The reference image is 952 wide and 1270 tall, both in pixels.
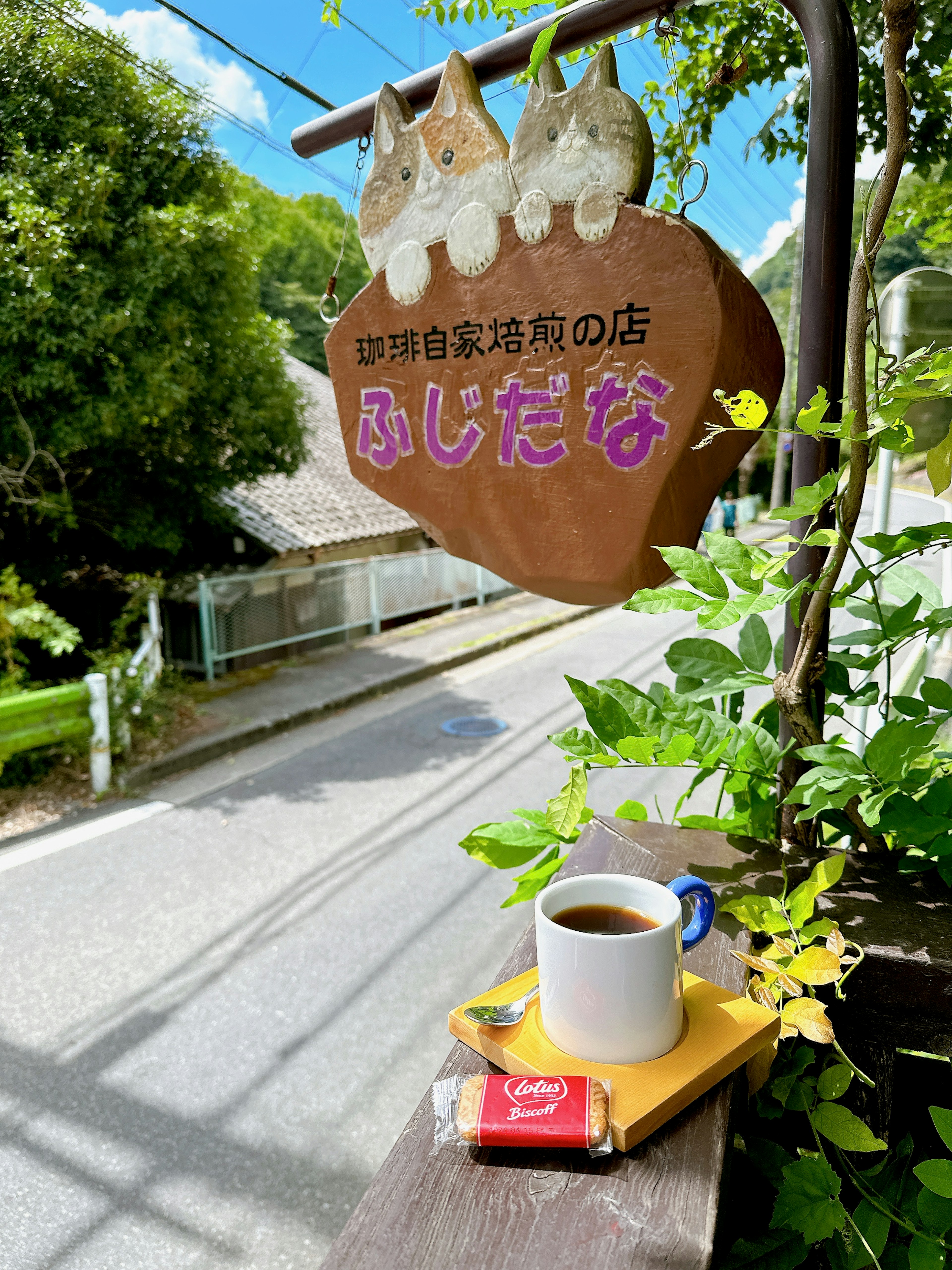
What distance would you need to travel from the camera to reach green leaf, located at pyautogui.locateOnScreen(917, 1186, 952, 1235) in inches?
40.4

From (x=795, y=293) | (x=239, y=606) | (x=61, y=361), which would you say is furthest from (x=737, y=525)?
(x=61, y=361)

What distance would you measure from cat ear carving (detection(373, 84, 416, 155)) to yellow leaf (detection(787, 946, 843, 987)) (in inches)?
61.6

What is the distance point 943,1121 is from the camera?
3.20 feet

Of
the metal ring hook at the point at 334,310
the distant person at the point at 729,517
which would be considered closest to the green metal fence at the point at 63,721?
the metal ring hook at the point at 334,310

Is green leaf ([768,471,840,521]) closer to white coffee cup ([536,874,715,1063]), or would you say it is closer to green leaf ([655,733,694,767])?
green leaf ([655,733,694,767])

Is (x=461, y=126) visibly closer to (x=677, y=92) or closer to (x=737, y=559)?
(x=677, y=92)

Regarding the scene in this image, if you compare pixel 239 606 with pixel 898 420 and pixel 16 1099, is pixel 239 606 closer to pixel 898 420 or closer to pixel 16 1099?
pixel 16 1099

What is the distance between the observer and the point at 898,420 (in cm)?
110

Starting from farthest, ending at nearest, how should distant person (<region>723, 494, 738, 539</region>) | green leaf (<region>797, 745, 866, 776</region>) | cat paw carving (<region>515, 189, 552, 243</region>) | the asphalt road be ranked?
distant person (<region>723, 494, 738, 539</region>) < the asphalt road < cat paw carving (<region>515, 189, 552, 243</region>) < green leaf (<region>797, 745, 866, 776</region>)

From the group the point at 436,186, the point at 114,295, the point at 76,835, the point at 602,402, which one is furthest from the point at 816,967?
the point at 114,295


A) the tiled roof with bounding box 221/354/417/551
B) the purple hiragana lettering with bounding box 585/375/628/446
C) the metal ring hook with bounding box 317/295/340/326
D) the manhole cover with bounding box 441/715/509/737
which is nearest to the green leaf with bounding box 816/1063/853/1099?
the purple hiragana lettering with bounding box 585/375/628/446

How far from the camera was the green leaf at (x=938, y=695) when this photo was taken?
130 cm

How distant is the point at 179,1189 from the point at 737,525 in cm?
2720

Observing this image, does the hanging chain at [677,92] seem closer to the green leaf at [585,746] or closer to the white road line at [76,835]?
the green leaf at [585,746]
